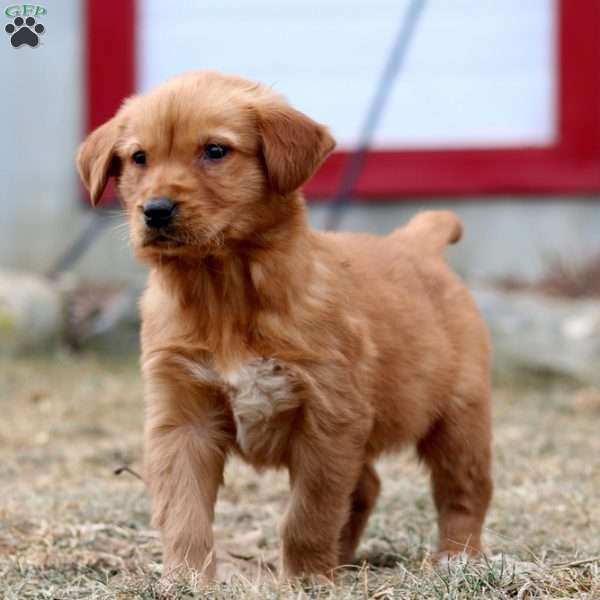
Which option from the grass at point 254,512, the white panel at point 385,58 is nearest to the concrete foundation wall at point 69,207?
the white panel at point 385,58

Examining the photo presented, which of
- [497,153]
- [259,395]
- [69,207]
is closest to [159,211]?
[259,395]

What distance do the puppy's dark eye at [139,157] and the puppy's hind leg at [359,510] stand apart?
155cm

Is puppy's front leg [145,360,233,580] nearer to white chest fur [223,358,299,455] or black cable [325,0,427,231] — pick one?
white chest fur [223,358,299,455]

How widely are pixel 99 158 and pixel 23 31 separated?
1693mm

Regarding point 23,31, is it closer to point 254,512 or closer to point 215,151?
point 215,151

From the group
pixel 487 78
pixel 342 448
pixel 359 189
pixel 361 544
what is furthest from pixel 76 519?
pixel 487 78

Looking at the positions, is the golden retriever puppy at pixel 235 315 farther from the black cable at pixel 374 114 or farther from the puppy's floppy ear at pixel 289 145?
the black cable at pixel 374 114

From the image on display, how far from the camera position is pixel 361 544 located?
4941 millimetres

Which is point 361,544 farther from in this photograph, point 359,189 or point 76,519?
point 359,189

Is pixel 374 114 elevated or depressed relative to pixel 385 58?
depressed

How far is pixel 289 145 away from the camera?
392 cm

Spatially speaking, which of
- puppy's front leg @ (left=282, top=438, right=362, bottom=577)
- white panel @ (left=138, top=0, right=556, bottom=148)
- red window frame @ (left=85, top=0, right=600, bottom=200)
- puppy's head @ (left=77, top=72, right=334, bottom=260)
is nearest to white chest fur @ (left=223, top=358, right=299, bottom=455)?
puppy's front leg @ (left=282, top=438, right=362, bottom=577)

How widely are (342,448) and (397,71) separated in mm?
6653

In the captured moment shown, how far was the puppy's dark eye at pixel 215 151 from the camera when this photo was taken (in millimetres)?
3832
